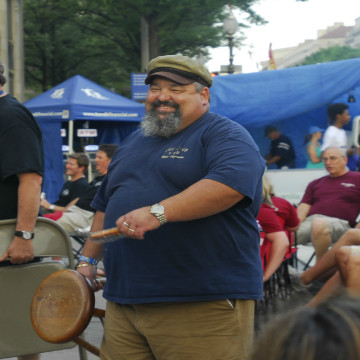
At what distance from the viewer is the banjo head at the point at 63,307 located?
2.72 metres

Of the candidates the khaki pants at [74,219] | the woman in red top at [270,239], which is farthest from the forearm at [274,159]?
the woman in red top at [270,239]

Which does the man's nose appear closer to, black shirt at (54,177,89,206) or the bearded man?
the bearded man

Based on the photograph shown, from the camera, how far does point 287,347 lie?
1049mm

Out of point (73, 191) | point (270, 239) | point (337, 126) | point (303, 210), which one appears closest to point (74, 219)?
point (73, 191)

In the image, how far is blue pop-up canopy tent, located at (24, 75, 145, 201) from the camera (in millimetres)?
15844

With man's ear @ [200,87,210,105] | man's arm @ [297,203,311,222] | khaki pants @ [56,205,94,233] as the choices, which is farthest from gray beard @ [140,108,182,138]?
khaki pants @ [56,205,94,233]

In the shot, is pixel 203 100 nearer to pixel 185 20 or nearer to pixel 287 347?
pixel 287 347

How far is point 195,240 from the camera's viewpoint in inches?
99.5

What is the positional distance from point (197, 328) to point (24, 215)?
129 centimetres

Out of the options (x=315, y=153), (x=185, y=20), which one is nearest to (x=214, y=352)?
(x=315, y=153)

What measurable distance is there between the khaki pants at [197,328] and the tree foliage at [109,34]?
20118 mm

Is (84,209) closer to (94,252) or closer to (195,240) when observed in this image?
(94,252)

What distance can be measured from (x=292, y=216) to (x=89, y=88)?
1158 centimetres

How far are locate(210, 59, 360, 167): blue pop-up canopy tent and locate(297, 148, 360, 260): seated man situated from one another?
109 inches
